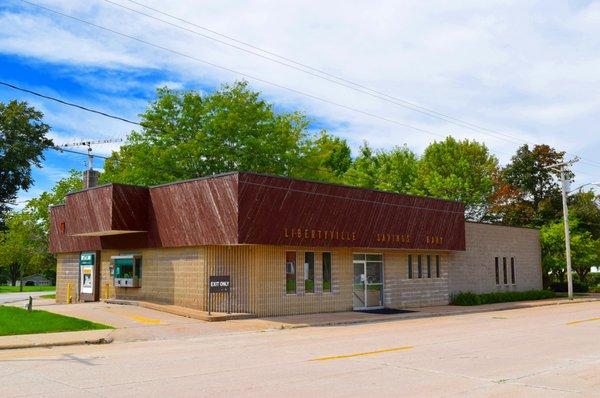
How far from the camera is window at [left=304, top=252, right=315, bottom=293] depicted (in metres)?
24.8

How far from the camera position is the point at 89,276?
31094mm

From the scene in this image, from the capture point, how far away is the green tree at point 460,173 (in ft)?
176

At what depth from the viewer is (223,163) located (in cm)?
4347

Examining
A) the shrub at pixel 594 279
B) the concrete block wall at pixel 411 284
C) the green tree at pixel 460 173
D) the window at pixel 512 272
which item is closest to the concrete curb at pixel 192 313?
the concrete block wall at pixel 411 284

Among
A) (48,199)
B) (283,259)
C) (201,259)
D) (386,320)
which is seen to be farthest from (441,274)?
(48,199)

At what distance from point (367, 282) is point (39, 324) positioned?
1447cm

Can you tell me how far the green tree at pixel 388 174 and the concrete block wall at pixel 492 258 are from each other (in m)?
17.3

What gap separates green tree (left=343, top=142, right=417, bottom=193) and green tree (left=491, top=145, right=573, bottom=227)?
8540mm

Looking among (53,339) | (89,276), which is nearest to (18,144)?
(89,276)

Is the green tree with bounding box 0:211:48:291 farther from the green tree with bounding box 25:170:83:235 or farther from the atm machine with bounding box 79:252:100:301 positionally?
the atm machine with bounding box 79:252:100:301

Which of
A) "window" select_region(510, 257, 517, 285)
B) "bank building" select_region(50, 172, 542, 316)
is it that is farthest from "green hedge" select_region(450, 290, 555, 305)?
"window" select_region(510, 257, 517, 285)

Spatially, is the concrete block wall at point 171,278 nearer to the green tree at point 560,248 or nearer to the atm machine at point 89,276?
the atm machine at point 89,276

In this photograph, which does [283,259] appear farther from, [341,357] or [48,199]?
[48,199]

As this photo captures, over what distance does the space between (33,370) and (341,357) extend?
6.07m
